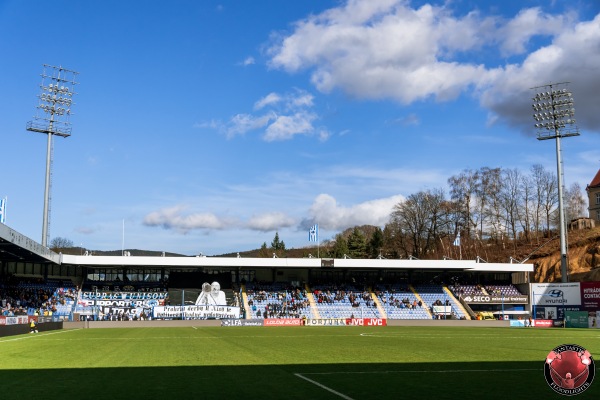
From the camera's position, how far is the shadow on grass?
12.7 metres

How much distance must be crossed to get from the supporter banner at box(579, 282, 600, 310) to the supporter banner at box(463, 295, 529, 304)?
1350cm

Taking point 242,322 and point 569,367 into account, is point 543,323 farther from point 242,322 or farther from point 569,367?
point 569,367

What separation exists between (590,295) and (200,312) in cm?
4391

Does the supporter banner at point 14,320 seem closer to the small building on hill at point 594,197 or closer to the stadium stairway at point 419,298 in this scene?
the stadium stairway at point 419,298

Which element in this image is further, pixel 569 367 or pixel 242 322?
pixel 242 322

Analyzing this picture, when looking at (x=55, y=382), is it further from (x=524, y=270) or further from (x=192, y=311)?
(x=524, y=270)

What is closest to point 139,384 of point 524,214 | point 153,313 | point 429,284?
point 153,313

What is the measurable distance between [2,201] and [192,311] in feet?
84.6

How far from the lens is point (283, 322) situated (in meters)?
68.4

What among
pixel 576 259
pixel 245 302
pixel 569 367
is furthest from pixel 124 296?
pixel 569 367

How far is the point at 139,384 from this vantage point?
14.6 m

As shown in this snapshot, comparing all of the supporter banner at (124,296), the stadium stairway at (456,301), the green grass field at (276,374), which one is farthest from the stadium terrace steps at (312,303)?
the green grass field at (276,374)

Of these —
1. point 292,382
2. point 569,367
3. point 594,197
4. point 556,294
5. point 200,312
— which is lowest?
A: point 200,312

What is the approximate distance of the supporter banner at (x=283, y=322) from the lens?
67.0m
